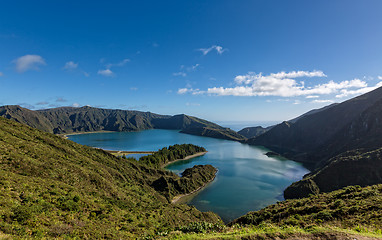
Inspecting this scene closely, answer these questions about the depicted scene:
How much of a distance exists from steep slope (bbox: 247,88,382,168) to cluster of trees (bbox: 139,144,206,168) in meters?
94.1

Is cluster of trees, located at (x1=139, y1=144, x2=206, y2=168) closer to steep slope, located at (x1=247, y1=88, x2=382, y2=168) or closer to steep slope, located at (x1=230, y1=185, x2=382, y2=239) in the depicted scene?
steep slope, located at (x1=230, y1=185, x2=382, y2=239)

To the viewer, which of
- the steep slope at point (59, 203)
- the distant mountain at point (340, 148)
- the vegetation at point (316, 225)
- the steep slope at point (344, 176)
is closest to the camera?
the vegetation at point (316, 225)

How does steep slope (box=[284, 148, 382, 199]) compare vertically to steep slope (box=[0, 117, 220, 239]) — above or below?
below

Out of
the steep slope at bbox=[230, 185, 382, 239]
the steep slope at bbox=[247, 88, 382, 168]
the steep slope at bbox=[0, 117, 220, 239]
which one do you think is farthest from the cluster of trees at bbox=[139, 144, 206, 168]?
the steep slope at bbox=[247, 88, 382, 168]

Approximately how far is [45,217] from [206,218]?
37.1m

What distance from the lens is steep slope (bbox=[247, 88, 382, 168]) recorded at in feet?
370

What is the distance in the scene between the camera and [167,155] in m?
125

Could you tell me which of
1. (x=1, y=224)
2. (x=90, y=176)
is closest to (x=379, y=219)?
(x=1, y=224)

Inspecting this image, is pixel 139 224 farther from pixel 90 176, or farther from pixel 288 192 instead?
pixel 288 192

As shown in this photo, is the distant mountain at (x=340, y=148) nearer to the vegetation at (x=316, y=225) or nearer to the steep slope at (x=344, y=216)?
the vegetation at (x=316, y=225)

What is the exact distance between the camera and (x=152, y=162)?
104m

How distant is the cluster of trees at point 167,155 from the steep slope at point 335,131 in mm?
94054

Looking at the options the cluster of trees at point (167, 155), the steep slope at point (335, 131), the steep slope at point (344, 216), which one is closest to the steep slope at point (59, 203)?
the steep slope at point (344, 216)

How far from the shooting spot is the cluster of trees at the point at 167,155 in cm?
10283
